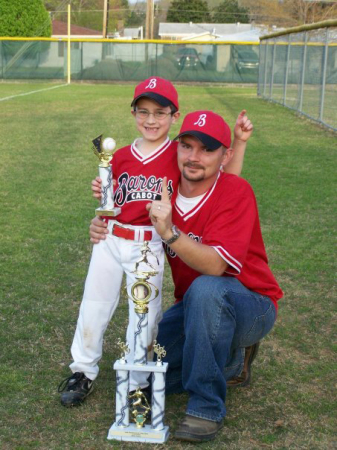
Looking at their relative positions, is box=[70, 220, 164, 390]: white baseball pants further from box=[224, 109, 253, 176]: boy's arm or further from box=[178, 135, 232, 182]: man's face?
box=[224, 109, 253, 176]: boy's arm

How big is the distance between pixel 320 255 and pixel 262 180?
10.7 ft

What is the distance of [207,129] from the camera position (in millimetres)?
3051

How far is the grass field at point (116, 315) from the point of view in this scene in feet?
10.2

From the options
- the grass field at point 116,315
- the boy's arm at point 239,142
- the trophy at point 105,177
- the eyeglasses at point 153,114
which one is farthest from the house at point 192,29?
the trophy at point 105,177

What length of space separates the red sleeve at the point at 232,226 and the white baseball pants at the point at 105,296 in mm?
355

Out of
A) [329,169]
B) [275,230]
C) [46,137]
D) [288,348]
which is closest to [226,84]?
[46,137]

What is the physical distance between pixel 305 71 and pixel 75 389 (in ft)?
50.1

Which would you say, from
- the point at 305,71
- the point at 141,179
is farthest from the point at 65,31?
the point at 141,179

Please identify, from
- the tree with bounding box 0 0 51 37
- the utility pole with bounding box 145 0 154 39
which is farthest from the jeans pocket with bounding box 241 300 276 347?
the utility pole with bounding box 145 0 154 39

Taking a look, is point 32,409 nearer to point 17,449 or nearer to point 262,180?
point 17,449

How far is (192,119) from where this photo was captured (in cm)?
311

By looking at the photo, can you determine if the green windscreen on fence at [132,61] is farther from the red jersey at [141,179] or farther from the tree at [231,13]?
the tree at [231,13]

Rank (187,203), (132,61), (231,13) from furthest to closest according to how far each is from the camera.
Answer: (231,13) → (132,61) → (187,203)

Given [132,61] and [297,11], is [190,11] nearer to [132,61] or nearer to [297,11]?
[297,11]
